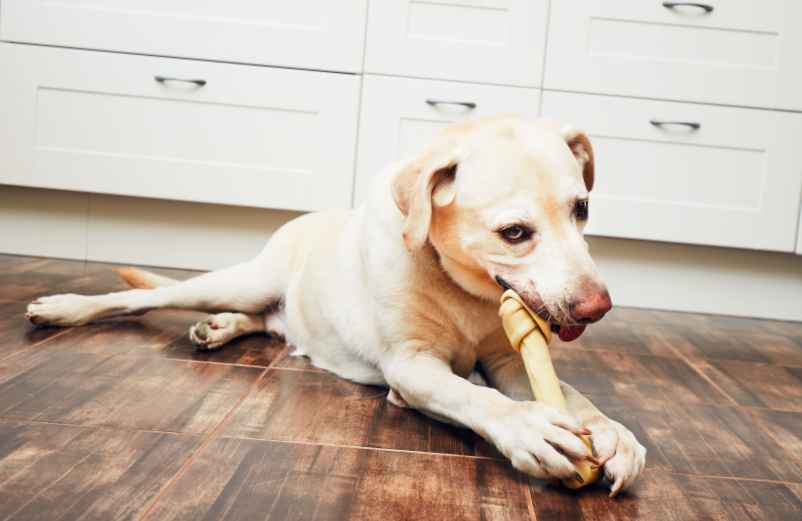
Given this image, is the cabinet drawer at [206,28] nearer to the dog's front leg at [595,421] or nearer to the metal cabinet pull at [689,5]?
the metal cabinet pull at [689,5]

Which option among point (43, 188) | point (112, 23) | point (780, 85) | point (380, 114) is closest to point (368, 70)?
point (380, 114)

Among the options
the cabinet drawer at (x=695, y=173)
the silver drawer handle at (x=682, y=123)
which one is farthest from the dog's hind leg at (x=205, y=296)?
the silver drawer handle at (x=682, y=123)

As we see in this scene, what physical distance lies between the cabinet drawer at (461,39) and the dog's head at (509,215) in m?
1.56

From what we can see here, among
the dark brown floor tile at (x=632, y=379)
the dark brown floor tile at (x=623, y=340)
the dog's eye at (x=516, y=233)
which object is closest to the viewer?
the dog's eye at (x=516, y=233)

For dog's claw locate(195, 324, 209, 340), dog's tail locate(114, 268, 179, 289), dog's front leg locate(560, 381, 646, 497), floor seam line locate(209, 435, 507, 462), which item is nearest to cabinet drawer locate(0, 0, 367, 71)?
dog's tail locate(114, 268, 179, 289)

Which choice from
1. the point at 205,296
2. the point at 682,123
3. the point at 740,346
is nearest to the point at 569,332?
the point at 205,296

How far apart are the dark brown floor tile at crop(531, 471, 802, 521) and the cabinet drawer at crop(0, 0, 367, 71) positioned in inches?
86.1

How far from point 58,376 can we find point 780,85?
9.01 feet

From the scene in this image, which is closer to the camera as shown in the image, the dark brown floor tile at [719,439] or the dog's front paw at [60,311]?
the dark brown floor tile at [719,439]

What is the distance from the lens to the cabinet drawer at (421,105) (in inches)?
→ 124

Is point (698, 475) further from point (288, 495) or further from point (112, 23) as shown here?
point (112, 23)

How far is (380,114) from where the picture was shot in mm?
3168

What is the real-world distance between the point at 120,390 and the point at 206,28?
6.12ft

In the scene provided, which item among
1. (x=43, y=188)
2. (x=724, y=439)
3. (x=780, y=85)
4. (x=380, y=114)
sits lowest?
(x=724, y=439)
